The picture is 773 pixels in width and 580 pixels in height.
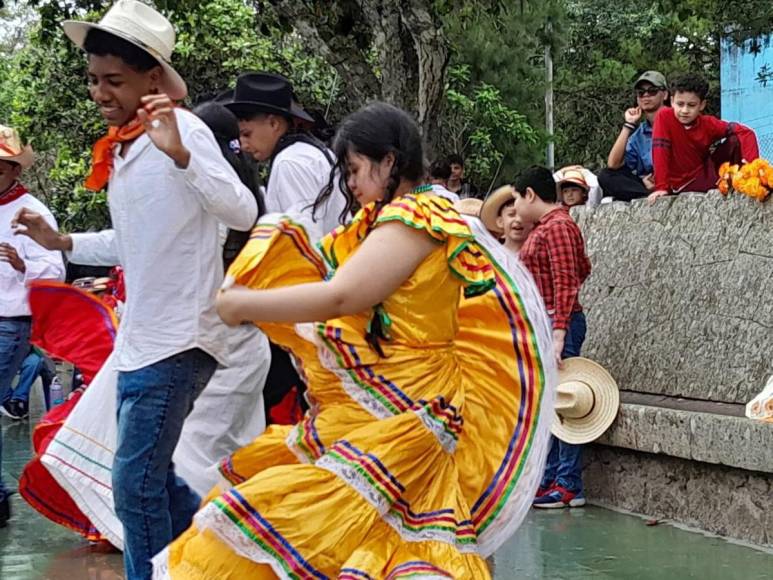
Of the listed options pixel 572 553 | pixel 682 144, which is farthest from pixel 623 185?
pixel 572 553

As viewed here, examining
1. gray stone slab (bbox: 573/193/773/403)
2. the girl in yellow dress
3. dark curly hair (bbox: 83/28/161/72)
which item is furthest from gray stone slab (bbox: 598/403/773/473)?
dark curly hair (bbox: 83/28/161/72)

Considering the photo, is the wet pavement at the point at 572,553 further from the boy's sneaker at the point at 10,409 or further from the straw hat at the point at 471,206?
the boy's sneaker at the point at 10,409

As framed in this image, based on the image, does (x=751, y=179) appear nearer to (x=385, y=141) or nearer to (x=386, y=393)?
(x=385, y=141)

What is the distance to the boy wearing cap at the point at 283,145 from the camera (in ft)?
18.1

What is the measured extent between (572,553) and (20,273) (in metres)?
3.15

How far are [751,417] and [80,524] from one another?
3259mm

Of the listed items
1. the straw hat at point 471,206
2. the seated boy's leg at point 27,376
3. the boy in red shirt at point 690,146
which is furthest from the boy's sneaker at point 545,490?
the seated boy's leg at point 27,376

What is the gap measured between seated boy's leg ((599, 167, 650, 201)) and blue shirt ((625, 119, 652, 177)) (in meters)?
0.06

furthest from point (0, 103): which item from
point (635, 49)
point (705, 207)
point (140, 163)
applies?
point (140, 163)

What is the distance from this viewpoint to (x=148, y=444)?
13.9ft

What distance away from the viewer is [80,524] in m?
6.36

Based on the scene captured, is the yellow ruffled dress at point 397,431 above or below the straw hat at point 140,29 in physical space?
below

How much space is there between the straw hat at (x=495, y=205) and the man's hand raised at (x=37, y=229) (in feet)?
10.9

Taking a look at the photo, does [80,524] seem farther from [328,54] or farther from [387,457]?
[328,54]
